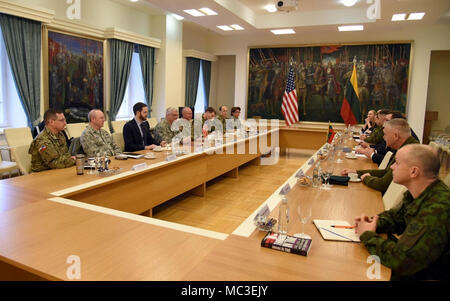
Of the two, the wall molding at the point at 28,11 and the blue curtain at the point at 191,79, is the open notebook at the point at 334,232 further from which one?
the blue curtain at the point at 191,79

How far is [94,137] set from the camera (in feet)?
12.8

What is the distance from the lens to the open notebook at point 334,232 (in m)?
1.72

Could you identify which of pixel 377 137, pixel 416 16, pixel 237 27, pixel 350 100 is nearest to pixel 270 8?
pixel 237 27

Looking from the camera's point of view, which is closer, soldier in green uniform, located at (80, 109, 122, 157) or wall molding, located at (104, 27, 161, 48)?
soldier in green uniform, located at (80, 109, 122, 157)

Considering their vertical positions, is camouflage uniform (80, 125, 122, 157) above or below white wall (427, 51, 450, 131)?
below

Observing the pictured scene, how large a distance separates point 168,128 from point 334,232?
4.02 m

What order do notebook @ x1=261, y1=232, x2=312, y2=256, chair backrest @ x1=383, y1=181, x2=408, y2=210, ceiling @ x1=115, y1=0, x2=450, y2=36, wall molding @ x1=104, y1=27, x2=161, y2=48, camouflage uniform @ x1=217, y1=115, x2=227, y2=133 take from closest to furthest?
notebook @ x1=261, y1=232, x2=312, y2=256 < chair backrest @ x1=383, y1=181, x2=408, y2=210 < ceiling @ x1=115, y1=0, x2=450, y2=36 < wall molding @ x1=104, y1=27, x2=161, y2=48 < camouflage uniform @ x1=217, y1=115, x2=227, y2=133

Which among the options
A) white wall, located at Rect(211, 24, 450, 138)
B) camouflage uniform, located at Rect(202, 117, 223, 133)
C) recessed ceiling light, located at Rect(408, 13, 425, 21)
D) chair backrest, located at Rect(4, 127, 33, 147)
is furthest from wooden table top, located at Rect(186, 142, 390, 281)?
white wall, located at Rect(211, 24, 450, 138)

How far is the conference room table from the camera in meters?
1.40

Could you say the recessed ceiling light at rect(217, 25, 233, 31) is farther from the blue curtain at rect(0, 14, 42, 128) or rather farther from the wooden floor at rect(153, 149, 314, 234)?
the blue curtain at rect(0, 14, 42, 128)

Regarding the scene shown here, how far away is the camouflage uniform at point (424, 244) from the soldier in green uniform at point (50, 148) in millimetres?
2740

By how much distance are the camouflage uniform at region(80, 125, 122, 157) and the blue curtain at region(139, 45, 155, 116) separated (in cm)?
454

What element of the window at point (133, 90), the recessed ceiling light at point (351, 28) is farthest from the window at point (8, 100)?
the recessed ceiling light at point (351, 28)

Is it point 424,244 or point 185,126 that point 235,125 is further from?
point 424,244
